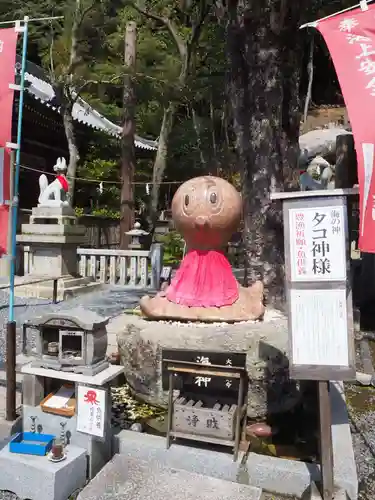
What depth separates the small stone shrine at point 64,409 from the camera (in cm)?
312

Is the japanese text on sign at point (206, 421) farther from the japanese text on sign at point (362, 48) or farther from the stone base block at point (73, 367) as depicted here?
the japanese text on sign at point (362, 48)

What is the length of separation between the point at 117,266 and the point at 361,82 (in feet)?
32.7

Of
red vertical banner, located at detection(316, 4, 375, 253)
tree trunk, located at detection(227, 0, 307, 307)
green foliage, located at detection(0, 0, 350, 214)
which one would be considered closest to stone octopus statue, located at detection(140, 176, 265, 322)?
tree trunk, located at detection(227, 0, 307, 307)

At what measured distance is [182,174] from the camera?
2170 cm

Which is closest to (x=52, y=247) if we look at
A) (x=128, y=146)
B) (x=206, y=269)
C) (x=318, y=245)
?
Result: (x=128, y=146)

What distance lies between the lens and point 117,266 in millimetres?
12289

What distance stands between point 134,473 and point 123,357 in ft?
4.43

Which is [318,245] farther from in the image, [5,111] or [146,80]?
[146,80]

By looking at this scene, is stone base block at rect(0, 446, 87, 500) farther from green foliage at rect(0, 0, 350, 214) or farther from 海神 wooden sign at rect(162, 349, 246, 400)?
green foliage at rect(0, 0, 350, 214)

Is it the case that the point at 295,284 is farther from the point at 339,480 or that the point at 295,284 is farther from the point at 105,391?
the point at 105,391

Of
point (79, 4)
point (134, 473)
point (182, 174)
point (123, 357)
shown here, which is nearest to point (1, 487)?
point (134, 473)

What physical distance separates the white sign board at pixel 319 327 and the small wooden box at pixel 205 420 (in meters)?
0.86

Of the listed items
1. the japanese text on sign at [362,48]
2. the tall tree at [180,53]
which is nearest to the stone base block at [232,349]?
the japanese text on sign at [362,48]

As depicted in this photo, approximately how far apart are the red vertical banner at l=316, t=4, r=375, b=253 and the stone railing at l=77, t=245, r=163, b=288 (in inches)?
354
